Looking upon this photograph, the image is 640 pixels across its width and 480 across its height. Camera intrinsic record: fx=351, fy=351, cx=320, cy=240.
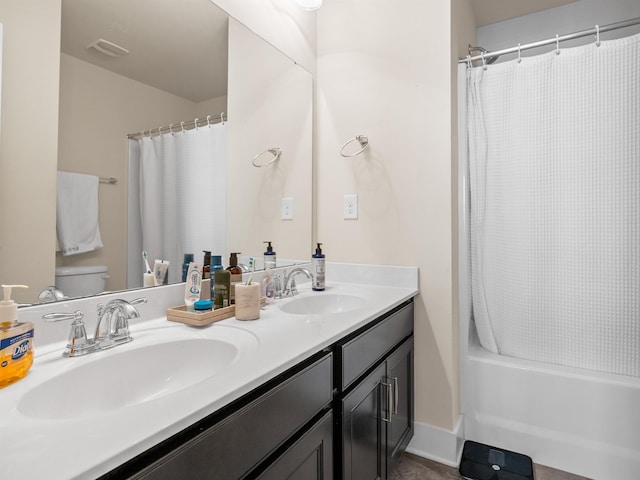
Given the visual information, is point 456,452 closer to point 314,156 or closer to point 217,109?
point 314,156

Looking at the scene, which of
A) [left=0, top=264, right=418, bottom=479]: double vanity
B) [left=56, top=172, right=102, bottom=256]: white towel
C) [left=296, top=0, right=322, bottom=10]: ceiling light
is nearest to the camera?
[left=0, top=264, right=418, bottom=479]: double vanity

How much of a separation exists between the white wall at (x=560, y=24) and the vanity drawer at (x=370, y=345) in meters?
1.78

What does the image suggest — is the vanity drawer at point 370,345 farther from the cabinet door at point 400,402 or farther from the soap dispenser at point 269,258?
the soap dispenser at point 269,258

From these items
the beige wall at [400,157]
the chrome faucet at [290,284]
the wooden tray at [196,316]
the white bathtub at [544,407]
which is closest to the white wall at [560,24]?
the beige wall at [400,157]

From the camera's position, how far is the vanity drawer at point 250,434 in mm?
543

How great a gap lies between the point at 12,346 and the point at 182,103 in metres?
0.87

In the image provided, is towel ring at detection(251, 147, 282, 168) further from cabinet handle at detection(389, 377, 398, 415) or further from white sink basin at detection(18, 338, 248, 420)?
→ cabinet handle at detection(389, 377, 398, 415)

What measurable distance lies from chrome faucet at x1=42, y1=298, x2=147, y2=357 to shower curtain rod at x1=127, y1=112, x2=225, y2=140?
50cm

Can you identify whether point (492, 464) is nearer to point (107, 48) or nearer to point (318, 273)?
point (318, 273)

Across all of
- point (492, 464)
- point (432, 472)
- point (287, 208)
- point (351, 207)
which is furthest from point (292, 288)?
point (492, 464)

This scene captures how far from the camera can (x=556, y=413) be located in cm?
159

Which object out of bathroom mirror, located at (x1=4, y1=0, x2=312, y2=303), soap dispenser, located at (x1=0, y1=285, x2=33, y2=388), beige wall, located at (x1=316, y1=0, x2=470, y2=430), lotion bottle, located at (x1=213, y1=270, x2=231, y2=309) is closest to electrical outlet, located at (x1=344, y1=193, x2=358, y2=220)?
beige wall, located at (x1=316, y1=0, x2=470, y2=430)

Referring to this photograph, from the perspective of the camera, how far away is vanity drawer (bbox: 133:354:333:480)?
543 mm

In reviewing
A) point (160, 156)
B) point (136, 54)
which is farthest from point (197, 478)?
point (136, 54)
